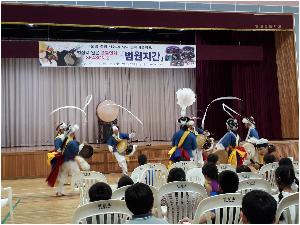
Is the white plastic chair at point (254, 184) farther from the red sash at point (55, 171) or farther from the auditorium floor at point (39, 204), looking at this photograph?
the red sash at point (55, 171)

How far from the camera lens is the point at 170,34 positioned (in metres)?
11.4

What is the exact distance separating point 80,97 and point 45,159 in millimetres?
3443

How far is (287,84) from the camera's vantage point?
11086 millimetres

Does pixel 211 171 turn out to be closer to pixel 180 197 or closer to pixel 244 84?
pixel 180 197

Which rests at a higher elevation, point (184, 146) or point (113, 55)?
point (113, 55)

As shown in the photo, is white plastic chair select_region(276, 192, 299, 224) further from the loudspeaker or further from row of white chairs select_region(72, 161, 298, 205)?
the loudspeaker

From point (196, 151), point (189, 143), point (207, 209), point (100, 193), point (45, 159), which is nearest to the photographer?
point (207, 209)

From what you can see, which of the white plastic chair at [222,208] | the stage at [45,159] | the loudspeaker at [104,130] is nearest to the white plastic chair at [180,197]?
the white plastic chair at [222,208]

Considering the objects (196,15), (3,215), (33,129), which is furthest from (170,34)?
(3,215)

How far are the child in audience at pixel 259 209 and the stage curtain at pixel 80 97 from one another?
9946 millimetres

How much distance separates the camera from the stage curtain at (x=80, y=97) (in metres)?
11.3

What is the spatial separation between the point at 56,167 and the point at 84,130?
5.00 m

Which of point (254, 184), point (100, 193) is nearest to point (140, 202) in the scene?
point (100, 193)

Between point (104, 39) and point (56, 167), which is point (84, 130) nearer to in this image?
point (104, 39)
